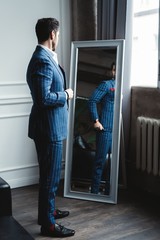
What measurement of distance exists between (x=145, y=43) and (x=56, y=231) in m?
1.92

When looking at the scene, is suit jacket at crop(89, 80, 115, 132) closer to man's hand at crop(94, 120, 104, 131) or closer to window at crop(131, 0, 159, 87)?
man's hand at crop(94, 120, 104, 131)

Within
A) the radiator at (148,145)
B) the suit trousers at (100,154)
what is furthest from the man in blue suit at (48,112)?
the radiator at (148,145)

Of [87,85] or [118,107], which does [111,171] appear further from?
[87,85]

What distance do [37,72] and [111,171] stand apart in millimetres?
1309

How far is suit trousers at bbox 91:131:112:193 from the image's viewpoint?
10.3 feet

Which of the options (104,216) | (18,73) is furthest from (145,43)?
(104,216)

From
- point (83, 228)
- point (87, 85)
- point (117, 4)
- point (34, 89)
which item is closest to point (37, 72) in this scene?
point (34, 89)

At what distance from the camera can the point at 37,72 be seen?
7.25 feet

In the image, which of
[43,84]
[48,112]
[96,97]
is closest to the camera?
[43,84]

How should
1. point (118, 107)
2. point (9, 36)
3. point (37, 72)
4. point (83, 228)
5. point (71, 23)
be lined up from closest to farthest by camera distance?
point (37, 72)
point (83, 228)
point (118, 107)
point (9, 36)
point (71, 23)

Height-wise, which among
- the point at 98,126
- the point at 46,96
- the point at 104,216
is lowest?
the point at 104,216

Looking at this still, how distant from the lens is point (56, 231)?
2488 millimetres

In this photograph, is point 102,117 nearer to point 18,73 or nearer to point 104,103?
point 104,103

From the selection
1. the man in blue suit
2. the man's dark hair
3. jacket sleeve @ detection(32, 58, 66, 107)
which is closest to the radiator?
the man in blue suit
